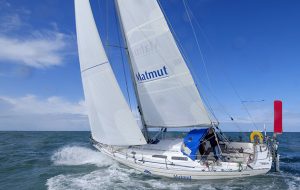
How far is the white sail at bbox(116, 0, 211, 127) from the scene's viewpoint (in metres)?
13.4

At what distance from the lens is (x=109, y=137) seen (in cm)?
1441

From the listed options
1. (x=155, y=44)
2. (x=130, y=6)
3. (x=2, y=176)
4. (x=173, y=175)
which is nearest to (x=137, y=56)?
(x=155, y=44)

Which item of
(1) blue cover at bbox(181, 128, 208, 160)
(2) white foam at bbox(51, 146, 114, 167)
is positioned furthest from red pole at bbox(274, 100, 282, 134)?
(2) white foam at bbox(51, 146, 114, 167)

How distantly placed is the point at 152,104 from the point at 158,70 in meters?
1.87

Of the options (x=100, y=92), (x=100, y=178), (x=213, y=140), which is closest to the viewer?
(x=100, y=178)

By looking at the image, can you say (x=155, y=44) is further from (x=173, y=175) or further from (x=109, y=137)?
(x=173, y=175)

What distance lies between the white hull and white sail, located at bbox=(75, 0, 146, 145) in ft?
3.11

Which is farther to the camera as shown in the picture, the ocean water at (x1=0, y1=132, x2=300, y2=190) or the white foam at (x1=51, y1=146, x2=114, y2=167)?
the white foam at (x1=51, y1=146, x2=114, y2=167)

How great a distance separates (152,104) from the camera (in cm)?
1452

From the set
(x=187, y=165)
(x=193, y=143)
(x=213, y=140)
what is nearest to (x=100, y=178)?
(x=187, y=165)

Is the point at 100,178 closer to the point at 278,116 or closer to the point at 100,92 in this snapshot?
the point at 100,92

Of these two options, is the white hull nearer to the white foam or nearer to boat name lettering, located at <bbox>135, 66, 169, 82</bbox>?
the white foam

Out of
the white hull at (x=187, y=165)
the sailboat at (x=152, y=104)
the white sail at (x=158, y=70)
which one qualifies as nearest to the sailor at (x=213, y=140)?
the sailboat at (x=152, y=104)

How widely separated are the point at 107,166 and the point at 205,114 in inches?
259
